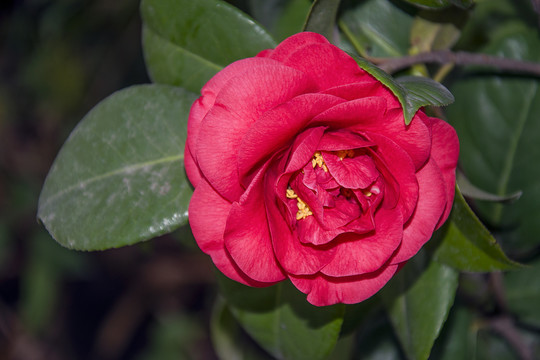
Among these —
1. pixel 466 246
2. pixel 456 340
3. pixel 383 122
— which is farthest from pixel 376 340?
pixel 383 122

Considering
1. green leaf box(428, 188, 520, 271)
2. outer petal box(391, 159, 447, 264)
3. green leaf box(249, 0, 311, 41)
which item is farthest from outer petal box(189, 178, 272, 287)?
green leaf box(249, 0, 311, 41)

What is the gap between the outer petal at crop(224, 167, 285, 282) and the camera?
0.64 m

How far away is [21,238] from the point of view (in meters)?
2.90

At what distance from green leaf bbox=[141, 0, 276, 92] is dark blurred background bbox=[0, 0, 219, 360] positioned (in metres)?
1.19

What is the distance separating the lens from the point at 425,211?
0.67 m

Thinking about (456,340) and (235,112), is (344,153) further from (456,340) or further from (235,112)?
(456,340)

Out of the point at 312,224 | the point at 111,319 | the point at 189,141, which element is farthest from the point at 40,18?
the point at 111,319

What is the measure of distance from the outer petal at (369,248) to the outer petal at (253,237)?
0.24 feet

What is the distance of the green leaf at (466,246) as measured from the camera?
0.77 metres

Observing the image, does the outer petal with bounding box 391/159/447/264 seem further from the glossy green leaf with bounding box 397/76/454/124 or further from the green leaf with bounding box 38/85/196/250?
the green leaf with bounding box 38/85/196/250

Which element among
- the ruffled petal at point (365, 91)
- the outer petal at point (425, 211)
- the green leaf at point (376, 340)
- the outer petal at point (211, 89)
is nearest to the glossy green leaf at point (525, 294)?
the green leaf at point (376, 340)

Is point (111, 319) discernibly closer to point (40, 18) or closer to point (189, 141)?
point (40, 18)

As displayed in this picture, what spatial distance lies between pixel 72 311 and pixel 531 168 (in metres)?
2.71

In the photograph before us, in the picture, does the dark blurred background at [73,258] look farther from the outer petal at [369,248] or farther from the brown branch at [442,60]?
the outer petal at [369,248]
